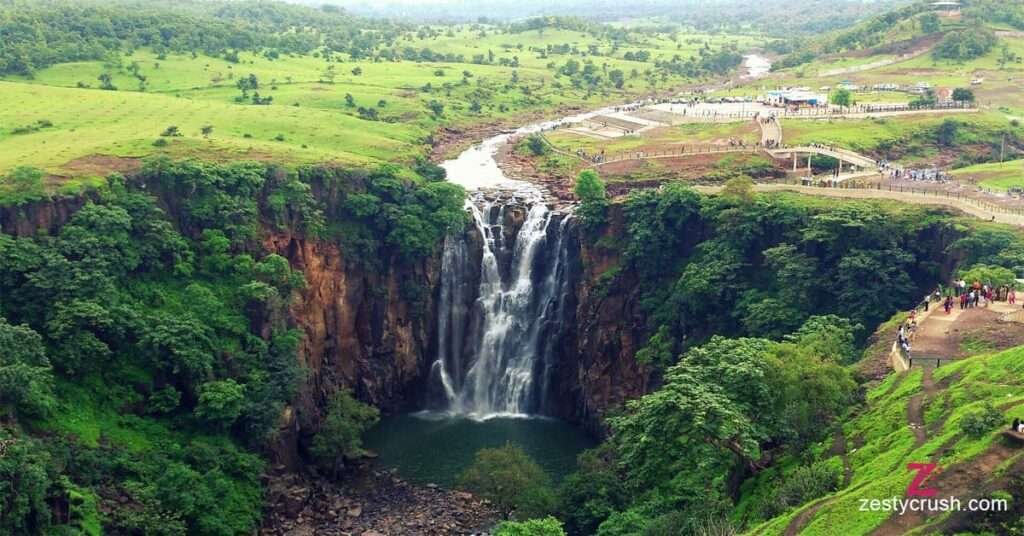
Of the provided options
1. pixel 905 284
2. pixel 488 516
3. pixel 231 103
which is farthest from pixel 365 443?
pixel 231 103

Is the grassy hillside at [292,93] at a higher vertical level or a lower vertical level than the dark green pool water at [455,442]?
higher

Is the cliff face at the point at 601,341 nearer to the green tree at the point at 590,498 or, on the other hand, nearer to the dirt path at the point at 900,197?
the dirt path at the point at 900,197

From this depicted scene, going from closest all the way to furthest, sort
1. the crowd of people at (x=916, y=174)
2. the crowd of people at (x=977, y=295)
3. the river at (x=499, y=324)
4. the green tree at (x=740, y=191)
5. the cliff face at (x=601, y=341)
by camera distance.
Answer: the crowd of people at (x=977, y=295) → the green tree at (x=740, y=191) → the cliff face at (x=601, y=341) → the river at (x=499, y=324) → the crowd of people at (x=916, y=174)

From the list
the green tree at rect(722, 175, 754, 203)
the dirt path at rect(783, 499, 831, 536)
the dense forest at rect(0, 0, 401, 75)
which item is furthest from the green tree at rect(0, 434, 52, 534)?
the dense forest at rect(0, 0, 401, 75)

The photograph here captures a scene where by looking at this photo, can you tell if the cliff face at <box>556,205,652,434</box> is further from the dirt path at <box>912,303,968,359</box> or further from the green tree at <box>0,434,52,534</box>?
the green tree at <box>0,434,52,534</box>

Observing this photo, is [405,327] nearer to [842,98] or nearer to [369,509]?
[369,509]

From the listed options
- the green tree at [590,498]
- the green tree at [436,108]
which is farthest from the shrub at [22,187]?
the green tree at [436,108]
